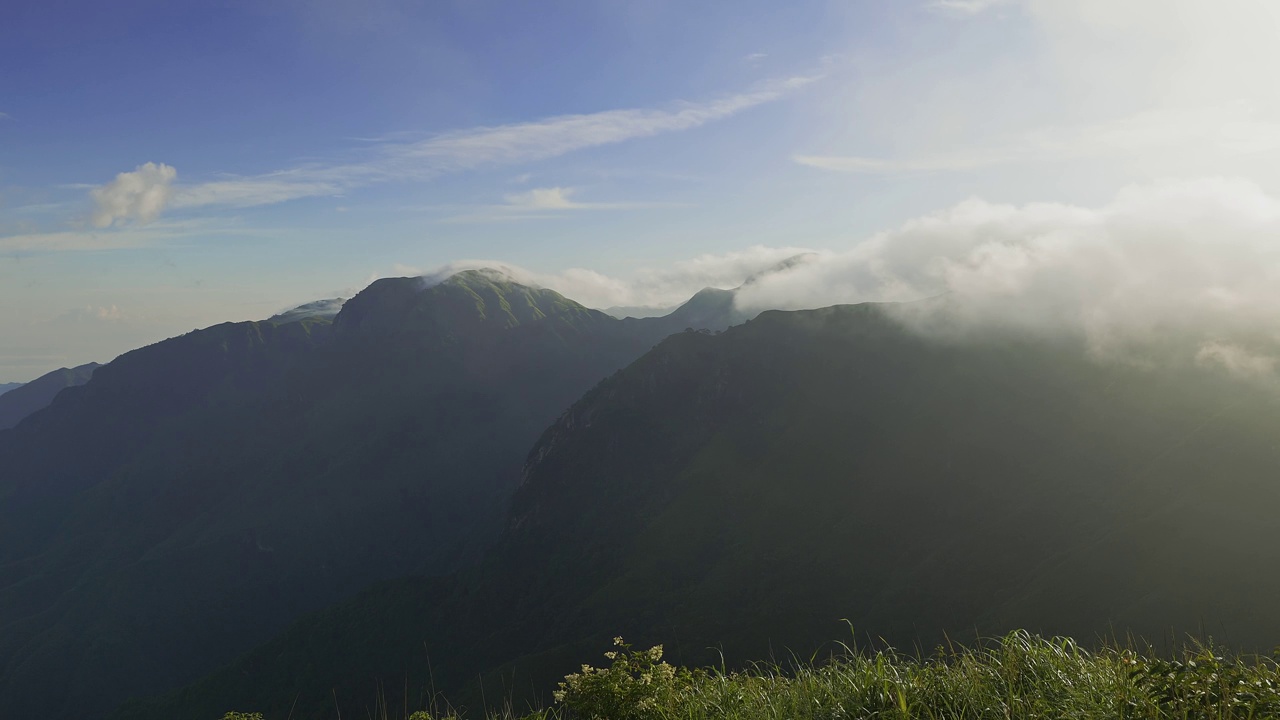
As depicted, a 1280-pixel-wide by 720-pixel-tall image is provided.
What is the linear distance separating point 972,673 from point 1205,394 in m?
178

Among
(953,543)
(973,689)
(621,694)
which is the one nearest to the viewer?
(973,689)

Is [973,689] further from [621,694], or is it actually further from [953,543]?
[953,543]

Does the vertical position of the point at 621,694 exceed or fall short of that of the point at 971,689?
it falls short

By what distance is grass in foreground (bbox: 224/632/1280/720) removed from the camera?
8.45 m

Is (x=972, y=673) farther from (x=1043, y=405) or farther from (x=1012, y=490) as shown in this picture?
(x=1043, y=405)

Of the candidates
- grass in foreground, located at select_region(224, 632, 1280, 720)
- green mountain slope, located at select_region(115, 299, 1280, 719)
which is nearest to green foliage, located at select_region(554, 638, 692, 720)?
grass in foreground, located at select_region(224, 632, 1280, 720)

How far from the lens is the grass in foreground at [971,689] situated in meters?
8.45

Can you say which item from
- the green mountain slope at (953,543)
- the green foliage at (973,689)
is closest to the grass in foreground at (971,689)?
the green foliage at (973,689)

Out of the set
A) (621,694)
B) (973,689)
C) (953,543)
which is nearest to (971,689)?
(973,689)

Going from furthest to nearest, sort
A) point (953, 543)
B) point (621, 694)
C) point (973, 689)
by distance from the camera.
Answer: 1. point (953, 543)
2. point (621, 694)
3. point (973, 689)

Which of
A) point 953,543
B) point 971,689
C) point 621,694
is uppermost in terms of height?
point 971,689

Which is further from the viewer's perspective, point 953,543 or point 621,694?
point 953,543

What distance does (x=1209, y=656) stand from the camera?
857 cm

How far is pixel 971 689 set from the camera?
9.76 metres
